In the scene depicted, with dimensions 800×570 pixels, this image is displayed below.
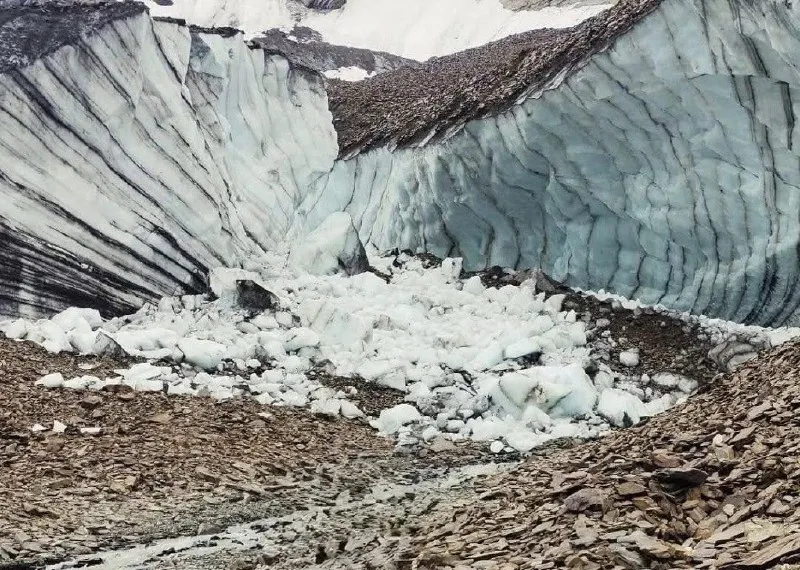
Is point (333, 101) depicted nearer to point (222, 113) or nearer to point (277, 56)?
point (277, 56)

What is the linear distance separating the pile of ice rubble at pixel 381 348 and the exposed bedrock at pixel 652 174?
1112 mm

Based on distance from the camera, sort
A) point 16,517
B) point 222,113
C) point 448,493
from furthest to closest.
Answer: point 222,113, point 448,493, point 16,517

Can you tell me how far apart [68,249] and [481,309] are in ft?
18.8

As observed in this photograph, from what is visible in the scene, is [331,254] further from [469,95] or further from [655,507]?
[655,507]

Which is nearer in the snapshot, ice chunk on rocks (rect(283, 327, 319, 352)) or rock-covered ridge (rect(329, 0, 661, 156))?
ice chunk on rocks (rect(283, 327, 319, 352))

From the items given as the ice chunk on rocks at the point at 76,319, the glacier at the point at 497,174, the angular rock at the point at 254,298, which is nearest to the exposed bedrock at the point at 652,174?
the glacier at the point at 497,174

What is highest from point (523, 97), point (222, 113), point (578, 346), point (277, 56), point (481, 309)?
point (277, 56)

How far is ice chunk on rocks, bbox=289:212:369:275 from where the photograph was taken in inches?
466

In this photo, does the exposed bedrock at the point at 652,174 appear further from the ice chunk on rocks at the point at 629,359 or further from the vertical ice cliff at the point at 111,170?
the vertical ice cliff at the point at 111,170

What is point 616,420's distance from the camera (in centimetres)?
787

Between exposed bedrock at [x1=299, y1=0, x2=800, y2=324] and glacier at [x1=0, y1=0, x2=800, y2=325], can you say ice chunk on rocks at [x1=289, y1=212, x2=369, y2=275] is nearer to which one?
glacier at [x1=0, y1=0, x2=800, y2=325]

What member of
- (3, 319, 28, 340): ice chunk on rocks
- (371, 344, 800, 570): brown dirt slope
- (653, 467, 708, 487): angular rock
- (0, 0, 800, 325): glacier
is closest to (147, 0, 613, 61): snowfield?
(0, 0, 800, 325): glacier

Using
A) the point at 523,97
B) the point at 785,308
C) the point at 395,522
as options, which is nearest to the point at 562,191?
the point at 523,97

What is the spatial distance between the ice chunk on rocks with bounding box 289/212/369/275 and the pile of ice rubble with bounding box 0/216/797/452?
0.02 meters
